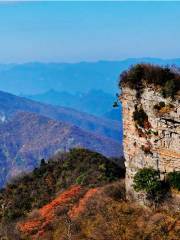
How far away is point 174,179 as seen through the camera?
38.4 meters

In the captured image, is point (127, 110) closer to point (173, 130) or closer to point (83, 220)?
point (173, 130)

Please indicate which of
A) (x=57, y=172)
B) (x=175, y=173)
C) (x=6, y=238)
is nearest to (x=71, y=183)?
(x=57, y=172)

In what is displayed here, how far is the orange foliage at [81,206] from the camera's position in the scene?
4578 centimetres

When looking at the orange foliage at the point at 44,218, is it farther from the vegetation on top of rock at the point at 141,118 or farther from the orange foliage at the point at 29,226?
the vegetation on top of rock at the point at 141,118

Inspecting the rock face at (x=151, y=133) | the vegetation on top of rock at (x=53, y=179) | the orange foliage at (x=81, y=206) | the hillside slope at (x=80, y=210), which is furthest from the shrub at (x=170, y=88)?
the vegetation on top of rock at (x=53, y=179)

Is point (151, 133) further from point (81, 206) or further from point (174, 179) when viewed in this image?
point (81, 206)

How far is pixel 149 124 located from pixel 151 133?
1.98 ft

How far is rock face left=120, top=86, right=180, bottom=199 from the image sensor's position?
37781 millimetres

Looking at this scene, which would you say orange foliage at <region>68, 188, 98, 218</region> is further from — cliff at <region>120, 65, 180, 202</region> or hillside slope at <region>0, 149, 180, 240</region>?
cliff at <region>120, 65, 180, 202</region>

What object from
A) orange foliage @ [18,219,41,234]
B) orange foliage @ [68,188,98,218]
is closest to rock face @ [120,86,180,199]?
orange foliage @ [68,188,98,218]

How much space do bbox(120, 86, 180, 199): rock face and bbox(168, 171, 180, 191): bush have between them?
30cm

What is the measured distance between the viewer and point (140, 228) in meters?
38.4

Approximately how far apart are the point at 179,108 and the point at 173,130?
1.47 meters

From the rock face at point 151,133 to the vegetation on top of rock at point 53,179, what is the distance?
46.1 feet
